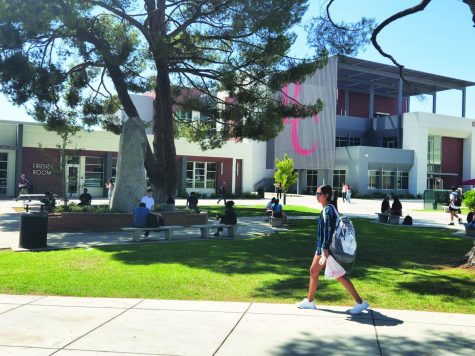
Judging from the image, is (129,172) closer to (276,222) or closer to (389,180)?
(276,222)

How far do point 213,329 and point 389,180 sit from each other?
5112 cm

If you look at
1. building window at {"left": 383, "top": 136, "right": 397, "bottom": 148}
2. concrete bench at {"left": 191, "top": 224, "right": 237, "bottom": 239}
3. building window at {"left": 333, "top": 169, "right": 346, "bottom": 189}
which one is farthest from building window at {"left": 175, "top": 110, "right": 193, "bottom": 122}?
building window at {"left": 383, "top": 136, "right": 397, "bottom": 148}

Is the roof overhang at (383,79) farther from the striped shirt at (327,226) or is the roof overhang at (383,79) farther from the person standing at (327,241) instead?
the striped shirt at (327,226)

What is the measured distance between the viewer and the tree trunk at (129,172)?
17.9 meters

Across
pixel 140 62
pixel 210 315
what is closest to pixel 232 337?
pixel 210 315

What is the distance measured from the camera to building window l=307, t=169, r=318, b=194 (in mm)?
56122

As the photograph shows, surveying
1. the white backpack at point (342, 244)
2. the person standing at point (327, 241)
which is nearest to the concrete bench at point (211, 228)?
the person standing at point (327, 241)

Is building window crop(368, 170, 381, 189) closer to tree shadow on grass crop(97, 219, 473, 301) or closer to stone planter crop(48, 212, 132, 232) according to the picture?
tree shadow on grass crop(97, 219, 473, 301)

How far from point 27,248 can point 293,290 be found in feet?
23.8

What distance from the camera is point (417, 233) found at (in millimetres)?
16875

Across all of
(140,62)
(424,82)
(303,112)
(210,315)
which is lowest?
(210,315)

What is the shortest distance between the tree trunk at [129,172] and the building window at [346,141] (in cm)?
4398

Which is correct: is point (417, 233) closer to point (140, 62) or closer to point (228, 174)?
point (140, 62)

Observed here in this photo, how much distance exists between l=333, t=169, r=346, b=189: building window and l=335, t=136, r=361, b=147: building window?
5.98 m
